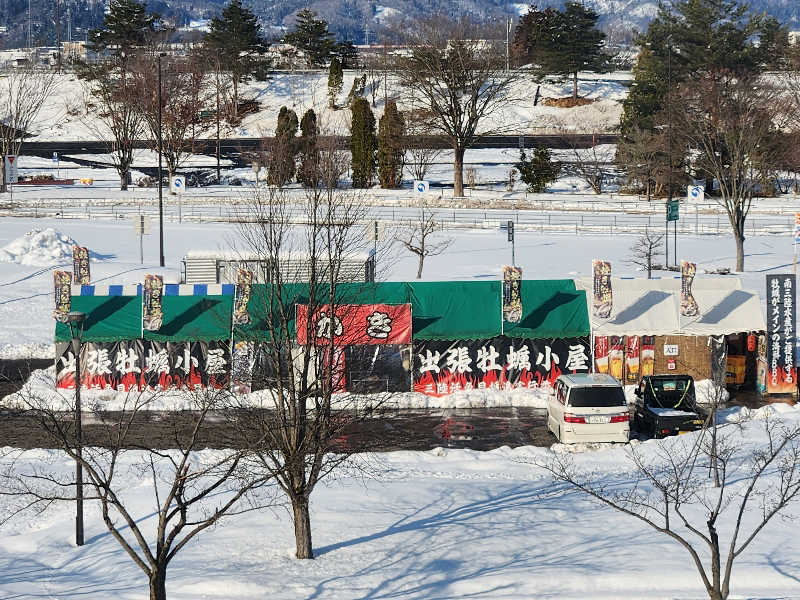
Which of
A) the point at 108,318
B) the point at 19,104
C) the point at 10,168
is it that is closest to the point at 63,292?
the point at 108,318

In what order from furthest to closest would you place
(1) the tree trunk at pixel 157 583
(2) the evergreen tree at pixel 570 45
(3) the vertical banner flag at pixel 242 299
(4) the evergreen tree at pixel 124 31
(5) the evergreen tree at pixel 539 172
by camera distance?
(4) the evergreen tree at pixel 124 31
(2) the evergreen tree at pixel 570 45
(5) the evergreen tree at pixel 539 172
(3) the vertical banner flag at pixel 242 299
(1) the tree trunk at pixel 157 583

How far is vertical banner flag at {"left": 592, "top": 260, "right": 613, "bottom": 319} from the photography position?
1077 inches

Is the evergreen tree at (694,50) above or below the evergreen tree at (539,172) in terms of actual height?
above

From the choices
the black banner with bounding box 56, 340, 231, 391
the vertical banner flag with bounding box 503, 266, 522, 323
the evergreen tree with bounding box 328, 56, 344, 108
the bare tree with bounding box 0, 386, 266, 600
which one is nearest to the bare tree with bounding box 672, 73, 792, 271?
the vertical banner flag with bounding box 503, 266, 522, 323

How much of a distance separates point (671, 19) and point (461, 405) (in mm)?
56684

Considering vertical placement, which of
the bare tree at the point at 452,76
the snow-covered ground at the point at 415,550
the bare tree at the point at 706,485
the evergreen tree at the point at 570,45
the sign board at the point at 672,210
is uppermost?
the evergreen tree at the point at 570,45

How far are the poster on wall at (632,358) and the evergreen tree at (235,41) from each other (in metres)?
70.7

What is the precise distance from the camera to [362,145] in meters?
70.3

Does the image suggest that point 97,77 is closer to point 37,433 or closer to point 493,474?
point 37,433

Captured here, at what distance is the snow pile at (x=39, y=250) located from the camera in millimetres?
42672

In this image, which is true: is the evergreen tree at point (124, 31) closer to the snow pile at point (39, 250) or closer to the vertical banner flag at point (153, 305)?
the snow pile at point (39, 250)

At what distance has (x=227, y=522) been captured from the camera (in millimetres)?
18203

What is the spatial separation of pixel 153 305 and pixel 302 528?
12657 millimetres

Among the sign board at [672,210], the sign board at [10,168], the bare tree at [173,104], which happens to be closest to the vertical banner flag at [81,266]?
the sign board at [672,210]
